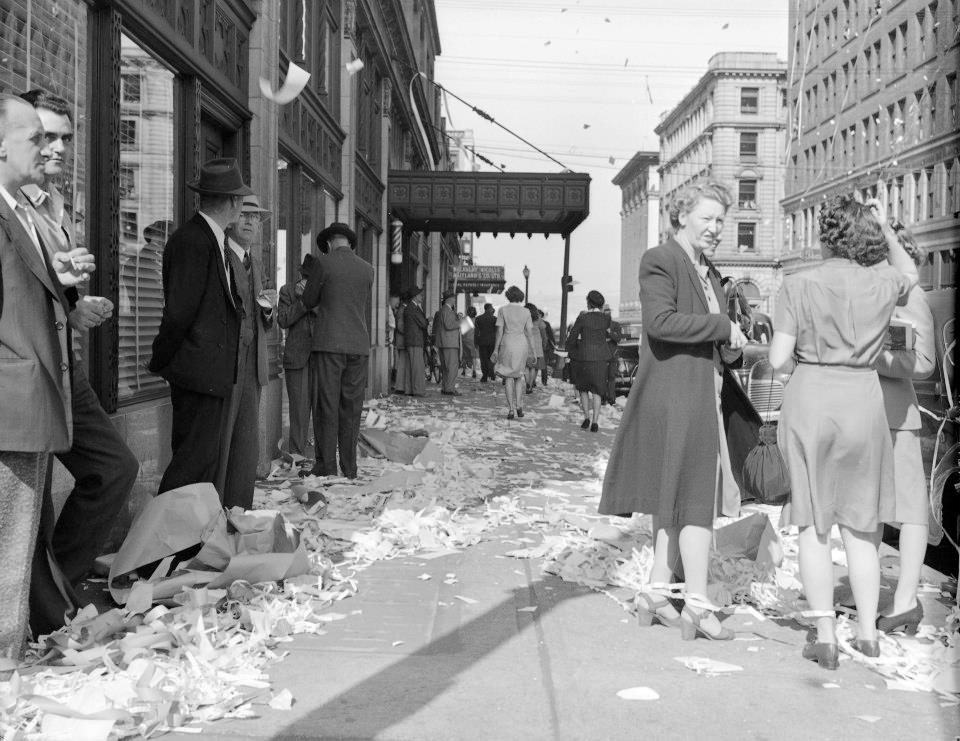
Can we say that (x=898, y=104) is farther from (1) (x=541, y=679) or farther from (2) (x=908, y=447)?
(1) (x=541, y=679)

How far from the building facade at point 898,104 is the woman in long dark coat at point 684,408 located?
562mm

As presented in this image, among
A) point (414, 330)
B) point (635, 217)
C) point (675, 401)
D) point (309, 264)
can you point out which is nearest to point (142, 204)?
point (309, 264)

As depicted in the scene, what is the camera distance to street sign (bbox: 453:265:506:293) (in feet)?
241

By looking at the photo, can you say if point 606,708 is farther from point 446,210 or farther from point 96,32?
point 446,210

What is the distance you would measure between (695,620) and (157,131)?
491 centimetres

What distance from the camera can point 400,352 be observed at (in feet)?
70.8

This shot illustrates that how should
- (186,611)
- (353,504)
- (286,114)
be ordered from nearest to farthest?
(186,611) < (353,504) < (286,114)

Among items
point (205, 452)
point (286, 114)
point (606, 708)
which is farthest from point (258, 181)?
point (606, 708)

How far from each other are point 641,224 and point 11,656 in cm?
13474

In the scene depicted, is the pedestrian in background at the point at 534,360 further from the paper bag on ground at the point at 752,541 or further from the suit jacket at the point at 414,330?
the paper bag on ground at the point at 752,541

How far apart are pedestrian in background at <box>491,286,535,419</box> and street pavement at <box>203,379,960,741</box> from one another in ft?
35.5

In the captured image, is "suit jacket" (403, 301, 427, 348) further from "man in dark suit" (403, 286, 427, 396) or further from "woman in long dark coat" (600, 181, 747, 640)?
"woman in long dark coat" (600, 181, 747, 640)

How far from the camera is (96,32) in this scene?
6.62 m

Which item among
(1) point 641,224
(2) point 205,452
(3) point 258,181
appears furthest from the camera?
(1) point 641,224
